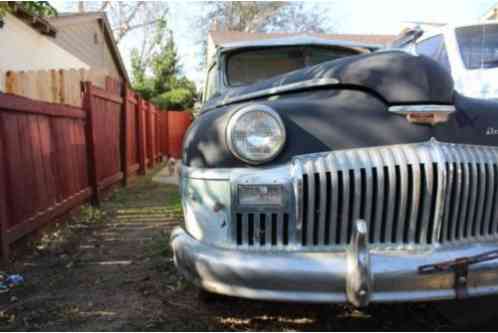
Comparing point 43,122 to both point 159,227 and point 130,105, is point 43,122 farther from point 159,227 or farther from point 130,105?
point 130,105

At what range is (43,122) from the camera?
4.33 meters

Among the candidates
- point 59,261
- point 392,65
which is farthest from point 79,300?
point 392,65

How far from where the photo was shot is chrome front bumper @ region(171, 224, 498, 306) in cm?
171

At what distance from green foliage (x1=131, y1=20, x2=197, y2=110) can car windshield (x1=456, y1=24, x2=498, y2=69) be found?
15.8 metres

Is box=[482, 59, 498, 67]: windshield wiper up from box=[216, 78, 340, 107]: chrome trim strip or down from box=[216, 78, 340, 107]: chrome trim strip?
up

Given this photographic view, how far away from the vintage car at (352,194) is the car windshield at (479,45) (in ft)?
10.2

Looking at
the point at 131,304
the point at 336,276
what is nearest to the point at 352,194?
the point at 336,276

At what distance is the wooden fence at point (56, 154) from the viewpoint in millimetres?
3516

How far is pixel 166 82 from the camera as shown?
74.8 feet

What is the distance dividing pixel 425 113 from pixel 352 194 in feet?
1.69

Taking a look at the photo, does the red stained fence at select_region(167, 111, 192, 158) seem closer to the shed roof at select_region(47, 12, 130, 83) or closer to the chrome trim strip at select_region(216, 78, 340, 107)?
the shed roof at select_region(47, 12, 130, 83)

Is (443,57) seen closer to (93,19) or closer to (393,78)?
(393,78)

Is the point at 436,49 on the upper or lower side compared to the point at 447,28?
lower

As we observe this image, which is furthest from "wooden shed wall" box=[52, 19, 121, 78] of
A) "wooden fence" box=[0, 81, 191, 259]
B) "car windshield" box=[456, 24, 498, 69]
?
"car windshield" box=[456, 24, 498, 69]
